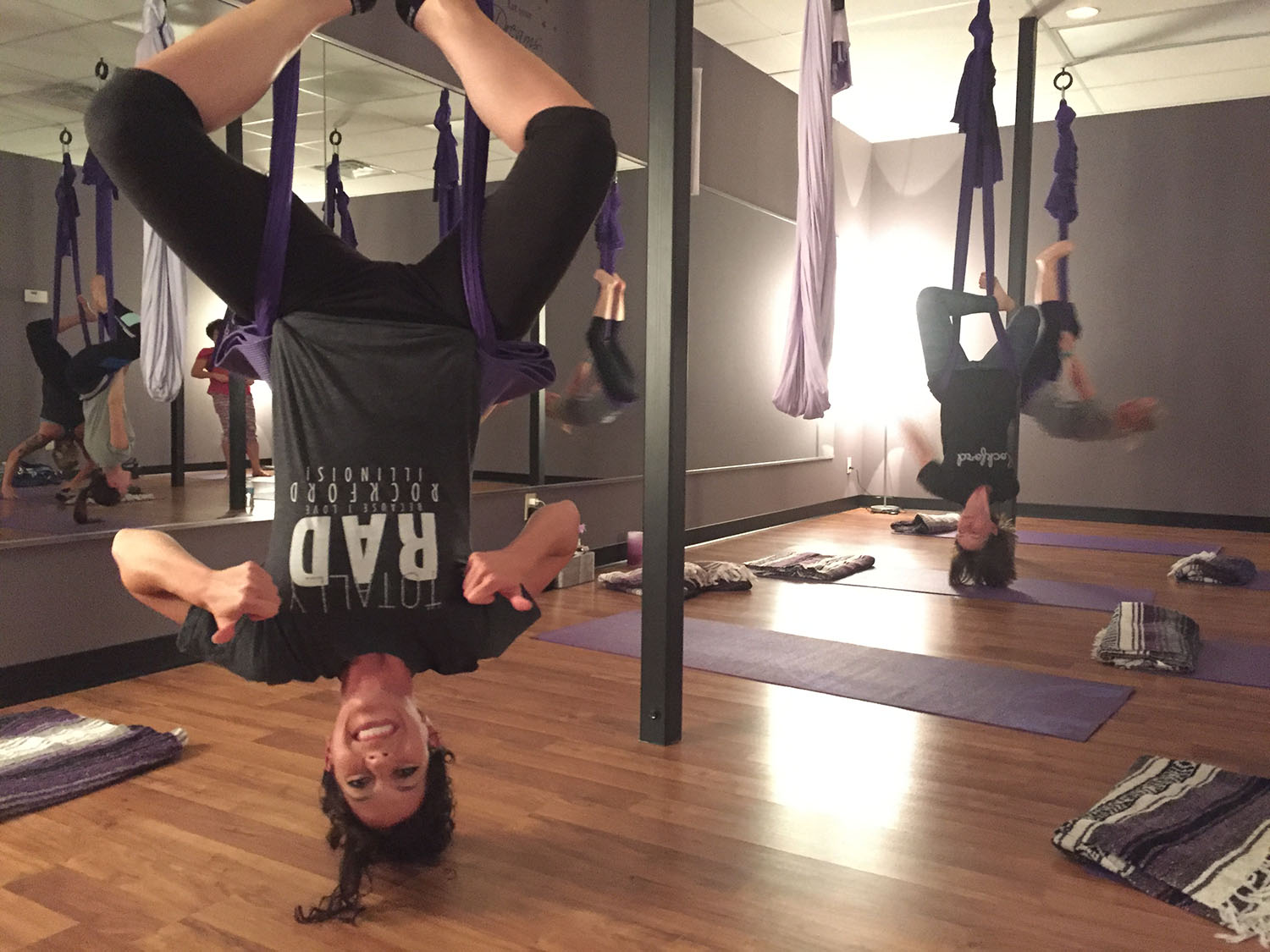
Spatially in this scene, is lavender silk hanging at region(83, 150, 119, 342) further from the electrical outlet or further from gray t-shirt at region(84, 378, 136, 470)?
the electrical outlet

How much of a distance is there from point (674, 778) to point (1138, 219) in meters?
6.78

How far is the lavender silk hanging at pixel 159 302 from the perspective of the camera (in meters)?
3.12

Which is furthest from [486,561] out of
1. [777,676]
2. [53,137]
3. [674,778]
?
[53,137]

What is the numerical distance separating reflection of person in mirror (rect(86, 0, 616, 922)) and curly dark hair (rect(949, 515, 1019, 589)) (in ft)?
13.2

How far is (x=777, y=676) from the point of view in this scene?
3387 millimetres

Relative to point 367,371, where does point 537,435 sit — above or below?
below

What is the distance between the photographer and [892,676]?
3.38 meters

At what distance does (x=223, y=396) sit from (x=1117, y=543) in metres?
5.51

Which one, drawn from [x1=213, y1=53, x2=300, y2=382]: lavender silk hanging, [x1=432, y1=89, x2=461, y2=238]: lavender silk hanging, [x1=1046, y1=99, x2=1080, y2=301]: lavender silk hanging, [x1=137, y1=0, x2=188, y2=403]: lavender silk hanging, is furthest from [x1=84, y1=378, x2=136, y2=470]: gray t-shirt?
[x1=1046, y1=99, x2=1080, y2=301]: lavender silk hanging

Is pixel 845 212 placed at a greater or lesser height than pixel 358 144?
greater

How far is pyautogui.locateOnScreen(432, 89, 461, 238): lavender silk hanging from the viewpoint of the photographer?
157 inches

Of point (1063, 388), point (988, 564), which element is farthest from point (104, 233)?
point (1063, 388)

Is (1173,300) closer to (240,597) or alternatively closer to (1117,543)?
(1117,543)

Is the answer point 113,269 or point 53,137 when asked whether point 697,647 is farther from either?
point 53,137
